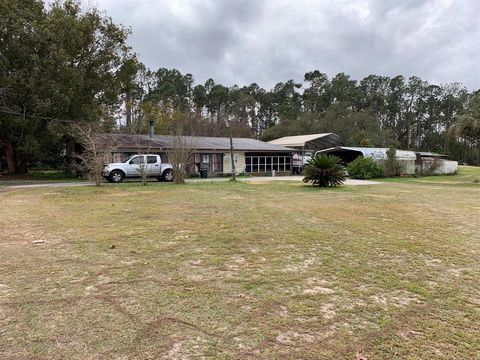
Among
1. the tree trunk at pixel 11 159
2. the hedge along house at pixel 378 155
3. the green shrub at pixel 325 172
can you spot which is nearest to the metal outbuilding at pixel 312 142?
the hedge along house at pixel 378 155

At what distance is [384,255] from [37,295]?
4.37 m

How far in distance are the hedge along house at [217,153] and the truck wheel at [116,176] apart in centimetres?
348

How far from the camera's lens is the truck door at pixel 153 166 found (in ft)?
70.6

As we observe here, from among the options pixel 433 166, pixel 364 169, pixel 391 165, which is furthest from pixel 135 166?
pixel 433 166

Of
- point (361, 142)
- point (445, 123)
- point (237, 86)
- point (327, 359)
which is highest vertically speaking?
point (237, 86)

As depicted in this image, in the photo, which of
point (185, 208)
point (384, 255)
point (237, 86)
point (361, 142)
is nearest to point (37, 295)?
point (384, 255)

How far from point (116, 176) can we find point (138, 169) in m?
1.24

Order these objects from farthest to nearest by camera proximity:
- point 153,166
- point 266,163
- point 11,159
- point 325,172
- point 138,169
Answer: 1. point 266,163
2. point 11,159
3. point 153,166
4. point 138,169
5. point 325,172

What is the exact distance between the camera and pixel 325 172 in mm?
18219

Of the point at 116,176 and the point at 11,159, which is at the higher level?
the point at 11,159

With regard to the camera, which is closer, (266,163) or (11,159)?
(11,159)

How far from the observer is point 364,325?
10.1ft

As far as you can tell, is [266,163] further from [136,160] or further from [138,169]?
[138,169]

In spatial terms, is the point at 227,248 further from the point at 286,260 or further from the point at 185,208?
the point at 185,208
